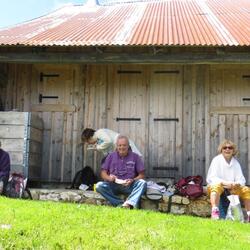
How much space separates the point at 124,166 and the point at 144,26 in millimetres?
3728

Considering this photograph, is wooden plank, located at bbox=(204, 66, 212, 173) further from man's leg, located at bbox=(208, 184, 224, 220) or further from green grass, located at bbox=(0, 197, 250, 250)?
green grass, located at bbox=(0, 197, 250, 250)

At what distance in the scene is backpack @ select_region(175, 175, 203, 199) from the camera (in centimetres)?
724

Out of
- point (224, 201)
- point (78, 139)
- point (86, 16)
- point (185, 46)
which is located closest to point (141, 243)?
point (224, 201)

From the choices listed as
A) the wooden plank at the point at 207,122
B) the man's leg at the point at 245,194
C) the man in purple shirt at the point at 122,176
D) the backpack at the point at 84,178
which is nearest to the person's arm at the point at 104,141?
the backpack at the point at 84,178

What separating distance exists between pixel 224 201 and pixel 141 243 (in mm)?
2736

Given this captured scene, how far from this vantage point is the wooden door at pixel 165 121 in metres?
9.12

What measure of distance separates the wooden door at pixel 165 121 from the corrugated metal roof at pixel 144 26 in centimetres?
88

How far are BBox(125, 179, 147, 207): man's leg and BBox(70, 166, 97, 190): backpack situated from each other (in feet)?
5.20

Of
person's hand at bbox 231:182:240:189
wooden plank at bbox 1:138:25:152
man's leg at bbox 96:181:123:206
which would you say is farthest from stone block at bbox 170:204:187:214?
wooden plank at bbox 1:138:25:152

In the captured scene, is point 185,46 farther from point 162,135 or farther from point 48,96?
point 48,96

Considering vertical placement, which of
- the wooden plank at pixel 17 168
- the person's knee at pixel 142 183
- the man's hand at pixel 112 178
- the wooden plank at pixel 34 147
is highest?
the wooden plank at pixel 34 147

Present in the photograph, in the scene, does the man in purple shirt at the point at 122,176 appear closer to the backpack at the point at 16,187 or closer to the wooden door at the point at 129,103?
the backpack at the point at 16,187

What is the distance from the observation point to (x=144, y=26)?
32.4 ft

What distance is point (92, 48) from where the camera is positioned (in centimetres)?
862
